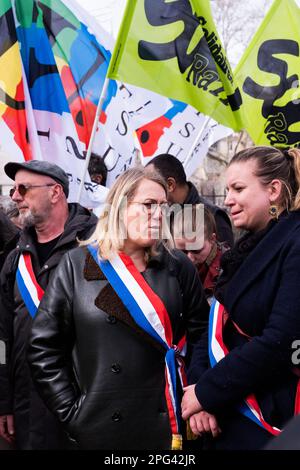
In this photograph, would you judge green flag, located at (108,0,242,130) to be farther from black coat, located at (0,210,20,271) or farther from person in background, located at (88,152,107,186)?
black coat, located at (0,210,20,271)

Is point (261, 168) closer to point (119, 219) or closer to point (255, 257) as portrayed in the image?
point (255, 257)

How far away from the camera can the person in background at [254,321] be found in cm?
253

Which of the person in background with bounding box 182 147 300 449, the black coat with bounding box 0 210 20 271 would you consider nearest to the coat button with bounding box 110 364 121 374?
the person in background with bounding box 182 147 300 449

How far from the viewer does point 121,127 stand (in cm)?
560

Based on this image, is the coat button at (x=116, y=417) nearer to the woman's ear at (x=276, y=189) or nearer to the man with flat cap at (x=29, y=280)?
the man with flat cap at (x=29, y=280)

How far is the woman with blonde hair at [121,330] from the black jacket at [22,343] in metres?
0.58

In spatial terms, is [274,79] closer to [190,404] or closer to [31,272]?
[31,272]

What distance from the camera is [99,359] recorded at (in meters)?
2.83

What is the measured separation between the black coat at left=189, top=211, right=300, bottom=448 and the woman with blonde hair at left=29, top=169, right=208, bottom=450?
0.90ft

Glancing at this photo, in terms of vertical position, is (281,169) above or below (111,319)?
above

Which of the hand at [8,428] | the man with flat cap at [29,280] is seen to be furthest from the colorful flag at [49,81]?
the hand at [8,428]

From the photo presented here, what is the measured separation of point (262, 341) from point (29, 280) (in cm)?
154

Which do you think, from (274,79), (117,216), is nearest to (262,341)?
(117,216)

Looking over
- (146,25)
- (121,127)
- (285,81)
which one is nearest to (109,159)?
(121,127)
